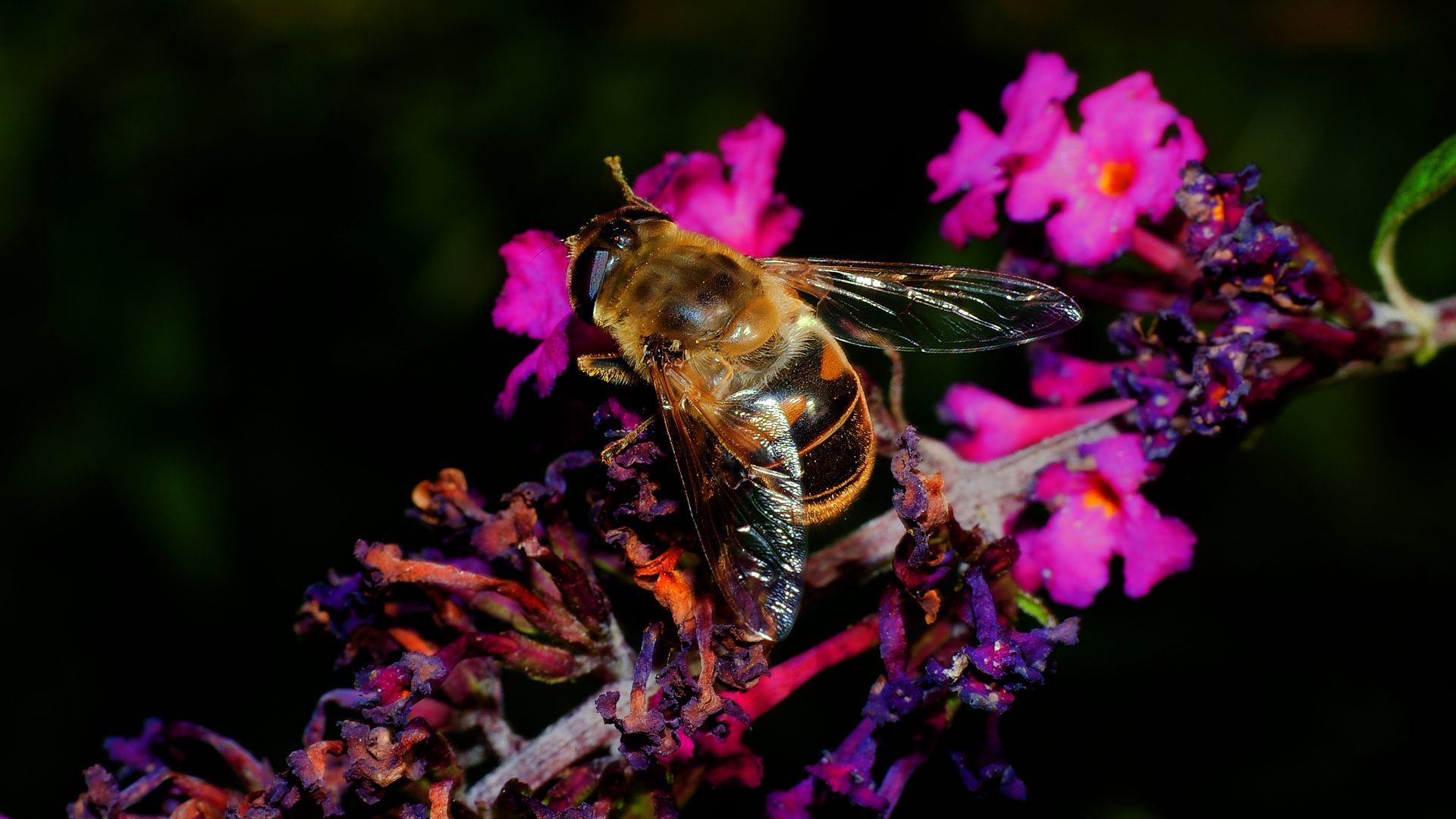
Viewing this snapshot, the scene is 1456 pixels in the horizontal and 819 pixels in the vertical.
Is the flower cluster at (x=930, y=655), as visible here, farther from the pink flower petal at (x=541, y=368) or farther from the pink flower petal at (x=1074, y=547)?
the pink flower petal at (x=541, y=368)

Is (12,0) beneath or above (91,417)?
above

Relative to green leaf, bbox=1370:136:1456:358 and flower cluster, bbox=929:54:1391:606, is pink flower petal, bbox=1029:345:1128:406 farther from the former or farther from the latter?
green leaf, bbox=1370:136:1456:358

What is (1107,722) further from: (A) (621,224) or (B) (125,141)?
(B) (125,141)

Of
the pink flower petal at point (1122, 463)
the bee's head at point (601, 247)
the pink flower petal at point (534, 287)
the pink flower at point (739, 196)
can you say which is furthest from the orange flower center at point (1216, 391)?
the pink flower petal at point (534, 287)

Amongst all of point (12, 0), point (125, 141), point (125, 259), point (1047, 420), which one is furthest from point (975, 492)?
point (12, 0)

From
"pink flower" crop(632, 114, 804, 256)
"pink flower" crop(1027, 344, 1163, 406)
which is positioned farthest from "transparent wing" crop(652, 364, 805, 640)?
"pink flower" crop(1027, 344, 1163, 406)
